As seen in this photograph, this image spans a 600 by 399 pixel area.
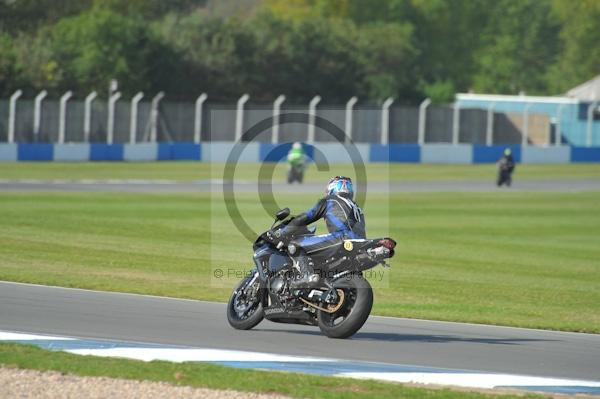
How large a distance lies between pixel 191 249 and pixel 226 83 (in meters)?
51.7

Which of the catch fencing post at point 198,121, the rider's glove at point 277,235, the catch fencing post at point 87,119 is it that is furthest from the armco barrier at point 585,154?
the rider's glove at point 277,235

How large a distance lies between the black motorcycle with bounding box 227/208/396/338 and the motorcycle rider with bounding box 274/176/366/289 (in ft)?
0.17

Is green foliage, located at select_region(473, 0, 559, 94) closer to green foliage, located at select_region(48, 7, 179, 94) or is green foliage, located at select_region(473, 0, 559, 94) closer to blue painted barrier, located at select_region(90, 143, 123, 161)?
green foliage, located at select_region(48, 7, 179, 94)

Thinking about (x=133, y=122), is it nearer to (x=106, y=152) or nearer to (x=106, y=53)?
(x=106, y=152)

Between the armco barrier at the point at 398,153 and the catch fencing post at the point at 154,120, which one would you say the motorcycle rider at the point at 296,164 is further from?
the armco barrier at the point at 398,153

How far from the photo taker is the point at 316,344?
11.5m

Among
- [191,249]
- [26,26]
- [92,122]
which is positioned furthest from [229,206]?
[26,26]

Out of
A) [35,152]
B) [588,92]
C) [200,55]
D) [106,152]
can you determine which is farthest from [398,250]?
[588,92]

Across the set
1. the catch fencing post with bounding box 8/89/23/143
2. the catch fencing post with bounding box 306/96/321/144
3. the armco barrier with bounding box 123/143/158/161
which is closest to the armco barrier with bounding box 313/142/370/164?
the catch fencing post with bounding box 306/96/321/144

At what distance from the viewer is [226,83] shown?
72938mm

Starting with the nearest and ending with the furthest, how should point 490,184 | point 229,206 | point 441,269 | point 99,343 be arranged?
1. point 99,343
2. point 441,269
3. point 229,206
4. point 490,184

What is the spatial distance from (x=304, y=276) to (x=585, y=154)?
5178cm

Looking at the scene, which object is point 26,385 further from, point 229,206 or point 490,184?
point 490,184

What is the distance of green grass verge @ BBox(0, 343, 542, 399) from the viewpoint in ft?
29.8
